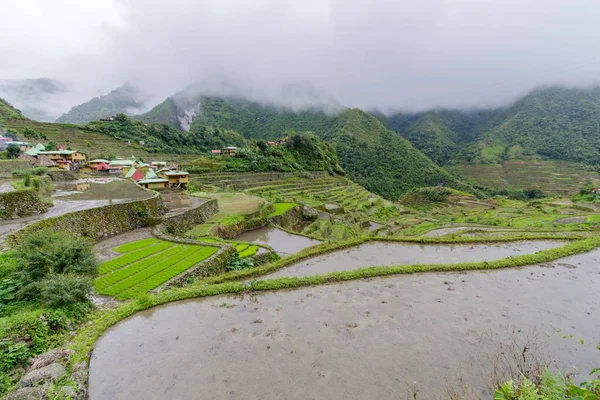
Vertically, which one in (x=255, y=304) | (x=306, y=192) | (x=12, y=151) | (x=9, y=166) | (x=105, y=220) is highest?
(x=12, y=151)

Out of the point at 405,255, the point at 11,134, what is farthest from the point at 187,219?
the point at 11,134

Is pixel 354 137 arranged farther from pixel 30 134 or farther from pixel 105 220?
pixel 105 220

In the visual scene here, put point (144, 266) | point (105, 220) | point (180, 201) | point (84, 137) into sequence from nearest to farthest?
point (144, 266), point (105, 220), point (180, 201), point (84, 137)

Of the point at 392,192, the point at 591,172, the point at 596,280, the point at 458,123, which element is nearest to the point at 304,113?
the point at 392,192

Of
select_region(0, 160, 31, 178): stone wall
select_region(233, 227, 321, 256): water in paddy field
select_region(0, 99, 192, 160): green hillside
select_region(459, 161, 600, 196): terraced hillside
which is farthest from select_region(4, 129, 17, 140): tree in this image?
select_region(459, 161, 600, 196): terraced hillside

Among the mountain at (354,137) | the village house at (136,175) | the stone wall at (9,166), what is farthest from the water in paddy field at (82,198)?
the mountain at (354,137)

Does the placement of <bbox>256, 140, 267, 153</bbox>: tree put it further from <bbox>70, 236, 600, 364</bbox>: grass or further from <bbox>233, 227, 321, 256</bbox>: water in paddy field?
<bbox>70, 236, 600, 364</bbox>: grass

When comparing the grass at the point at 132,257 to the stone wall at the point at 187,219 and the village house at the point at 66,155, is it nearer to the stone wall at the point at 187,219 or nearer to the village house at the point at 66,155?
the stone wall at the point at 187,219
